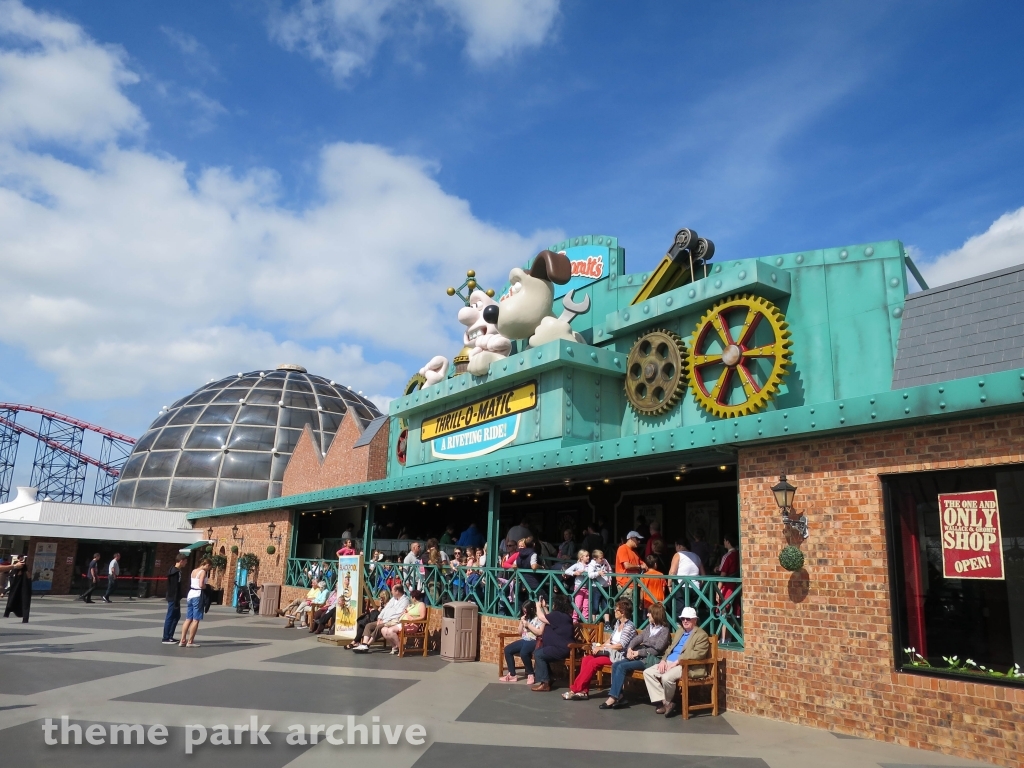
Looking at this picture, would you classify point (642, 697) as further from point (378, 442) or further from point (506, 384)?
point (378, 442)

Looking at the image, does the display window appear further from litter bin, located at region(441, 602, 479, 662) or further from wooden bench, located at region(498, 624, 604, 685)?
litter bin, located at region(441, 602, 479, 662)

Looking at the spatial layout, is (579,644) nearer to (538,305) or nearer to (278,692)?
(278,692)

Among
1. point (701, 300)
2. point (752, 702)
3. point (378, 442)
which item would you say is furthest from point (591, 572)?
point (378, 442)

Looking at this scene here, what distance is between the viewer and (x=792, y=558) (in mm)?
8008

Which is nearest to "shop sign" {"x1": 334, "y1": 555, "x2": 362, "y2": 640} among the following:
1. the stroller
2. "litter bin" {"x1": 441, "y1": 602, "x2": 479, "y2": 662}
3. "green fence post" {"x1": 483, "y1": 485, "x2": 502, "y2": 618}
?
"litter bin" {"x1": 441, "y1": 602, "x2": 479, "y2": 662}

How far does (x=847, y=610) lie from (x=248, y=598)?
19793 millimetres

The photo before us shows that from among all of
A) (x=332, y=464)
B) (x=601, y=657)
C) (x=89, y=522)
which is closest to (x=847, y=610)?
(x=601, y=657)

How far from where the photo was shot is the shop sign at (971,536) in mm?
6977

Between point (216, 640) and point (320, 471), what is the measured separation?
12.1m

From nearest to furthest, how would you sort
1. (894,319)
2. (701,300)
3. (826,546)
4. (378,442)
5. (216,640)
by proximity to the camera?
1. (826,546)
2. (894,319)
3. (701,300)
4. (216,640)
5. (378,442)

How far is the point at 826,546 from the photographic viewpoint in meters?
7.96

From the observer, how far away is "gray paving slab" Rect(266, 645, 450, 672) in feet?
39.0

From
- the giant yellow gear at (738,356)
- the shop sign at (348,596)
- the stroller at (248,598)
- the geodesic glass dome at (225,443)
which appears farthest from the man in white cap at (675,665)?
the geodesic glass dome at (225,443)

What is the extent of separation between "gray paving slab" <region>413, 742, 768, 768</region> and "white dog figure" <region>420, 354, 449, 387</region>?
1200cm
